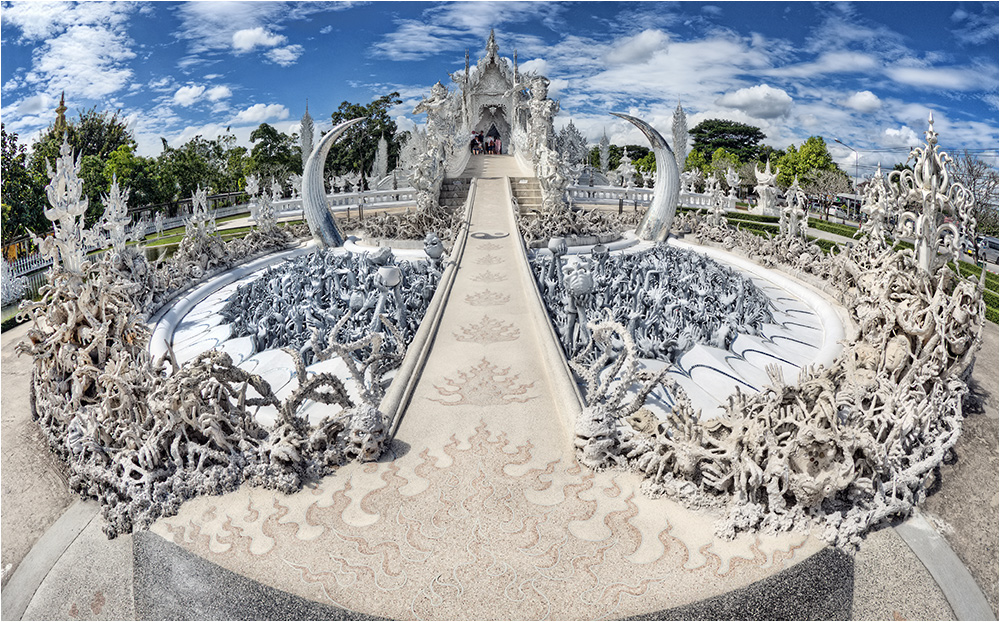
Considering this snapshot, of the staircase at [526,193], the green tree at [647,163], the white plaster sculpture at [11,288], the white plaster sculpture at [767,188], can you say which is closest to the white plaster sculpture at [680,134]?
the green tree at [647,163]

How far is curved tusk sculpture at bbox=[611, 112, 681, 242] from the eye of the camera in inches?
948

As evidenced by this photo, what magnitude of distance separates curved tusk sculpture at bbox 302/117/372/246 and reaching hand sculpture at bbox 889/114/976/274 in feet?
61.2

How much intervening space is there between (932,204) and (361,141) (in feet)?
194

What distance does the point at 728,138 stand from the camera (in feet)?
238

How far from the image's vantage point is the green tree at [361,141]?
208ft

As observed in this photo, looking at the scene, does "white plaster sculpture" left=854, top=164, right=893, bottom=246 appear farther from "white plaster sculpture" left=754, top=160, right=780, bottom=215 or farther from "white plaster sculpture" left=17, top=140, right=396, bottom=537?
"white plaster sculpture" left=17, top=140, right=396, bottom=537

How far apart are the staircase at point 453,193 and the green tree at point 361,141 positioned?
34.3 m

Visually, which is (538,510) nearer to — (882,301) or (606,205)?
(882,301)

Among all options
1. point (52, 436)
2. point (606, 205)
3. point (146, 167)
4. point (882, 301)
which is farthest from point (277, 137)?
point (882, 301)

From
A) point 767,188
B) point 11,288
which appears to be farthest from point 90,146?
point 767,188

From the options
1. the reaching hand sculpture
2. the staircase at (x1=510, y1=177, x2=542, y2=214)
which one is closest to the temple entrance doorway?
the staircase at (x1=510, y1=177, x2=542, y2=214)

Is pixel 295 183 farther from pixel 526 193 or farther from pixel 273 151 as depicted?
pixel 273 151

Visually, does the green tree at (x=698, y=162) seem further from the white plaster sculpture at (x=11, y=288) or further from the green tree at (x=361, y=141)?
the white plaster sculpture at (x=11, y=288)

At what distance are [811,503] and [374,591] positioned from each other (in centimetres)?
534
